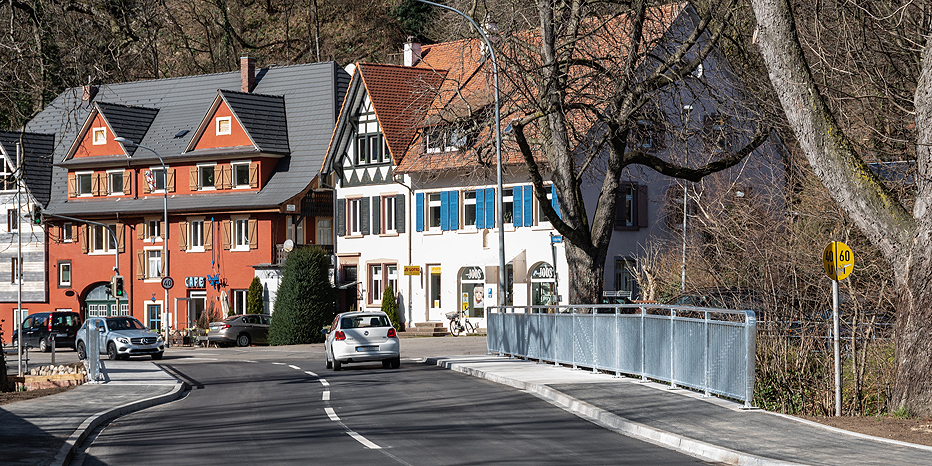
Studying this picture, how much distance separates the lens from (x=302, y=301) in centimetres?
4862

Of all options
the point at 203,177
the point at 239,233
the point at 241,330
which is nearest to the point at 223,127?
the point at 203,177

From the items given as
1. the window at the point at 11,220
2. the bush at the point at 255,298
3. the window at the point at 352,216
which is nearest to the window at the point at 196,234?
the bush at the point at 255,298

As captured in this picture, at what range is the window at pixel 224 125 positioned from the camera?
58.8m

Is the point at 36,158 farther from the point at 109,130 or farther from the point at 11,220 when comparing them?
the point at 109,130

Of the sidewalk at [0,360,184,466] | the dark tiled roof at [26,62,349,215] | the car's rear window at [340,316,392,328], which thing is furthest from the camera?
the dark tiled roof at [26,62,349,215]

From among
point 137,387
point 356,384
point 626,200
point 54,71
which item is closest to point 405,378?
point 356,384

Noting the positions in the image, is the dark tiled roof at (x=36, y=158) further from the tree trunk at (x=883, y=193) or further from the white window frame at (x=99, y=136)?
the tree trunk at (x=883, y=193)

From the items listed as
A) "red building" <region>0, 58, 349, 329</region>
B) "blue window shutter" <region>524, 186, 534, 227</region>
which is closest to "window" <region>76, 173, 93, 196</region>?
"red building" <region>0, 58, 349, 329</region>

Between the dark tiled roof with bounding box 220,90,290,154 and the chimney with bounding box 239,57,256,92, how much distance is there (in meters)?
3.23

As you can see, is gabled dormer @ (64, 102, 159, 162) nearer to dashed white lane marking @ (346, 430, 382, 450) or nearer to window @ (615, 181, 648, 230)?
window @ (615, 181, 648, 230)

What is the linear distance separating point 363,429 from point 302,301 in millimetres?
34275

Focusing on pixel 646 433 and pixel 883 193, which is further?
pixel 883 193

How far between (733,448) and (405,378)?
44.8 feet

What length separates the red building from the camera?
Answer: 57.1m
